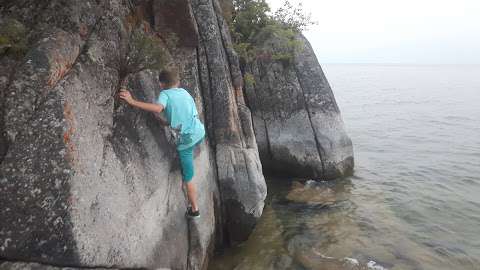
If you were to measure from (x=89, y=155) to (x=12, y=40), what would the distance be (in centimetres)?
202

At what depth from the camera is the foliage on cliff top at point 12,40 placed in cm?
537

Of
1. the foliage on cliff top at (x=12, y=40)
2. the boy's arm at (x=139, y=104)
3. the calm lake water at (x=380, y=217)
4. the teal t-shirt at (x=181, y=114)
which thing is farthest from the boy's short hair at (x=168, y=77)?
the calm lake water at (x=380, y=217)

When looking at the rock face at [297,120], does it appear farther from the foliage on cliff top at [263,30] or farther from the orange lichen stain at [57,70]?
the orange lichen stain at [57,70]

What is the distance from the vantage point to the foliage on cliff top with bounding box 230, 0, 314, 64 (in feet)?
54.9

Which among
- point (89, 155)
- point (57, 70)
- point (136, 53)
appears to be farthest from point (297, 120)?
point (57, 70)

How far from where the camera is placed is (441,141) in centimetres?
2550

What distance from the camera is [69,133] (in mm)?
5328

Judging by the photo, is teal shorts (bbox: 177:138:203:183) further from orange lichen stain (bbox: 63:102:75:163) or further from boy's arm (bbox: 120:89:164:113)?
orange lichen stain (bbox: 63:102:75:163)

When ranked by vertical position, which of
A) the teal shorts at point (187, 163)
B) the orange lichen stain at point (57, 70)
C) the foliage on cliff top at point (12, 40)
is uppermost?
the foliage on cliff top at point (12, 40)

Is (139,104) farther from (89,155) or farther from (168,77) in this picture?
(89,155)

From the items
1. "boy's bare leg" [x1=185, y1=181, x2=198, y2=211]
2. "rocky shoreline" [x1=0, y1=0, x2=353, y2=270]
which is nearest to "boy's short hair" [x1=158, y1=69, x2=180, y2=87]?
"rocky shoreline" [x1=0, y1=0, x2=353, y2=270]

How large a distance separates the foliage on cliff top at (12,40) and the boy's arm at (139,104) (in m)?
1.68

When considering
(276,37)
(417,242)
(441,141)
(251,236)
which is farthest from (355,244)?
(441,141)

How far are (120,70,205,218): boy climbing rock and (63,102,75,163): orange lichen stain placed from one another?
1.93 meters
